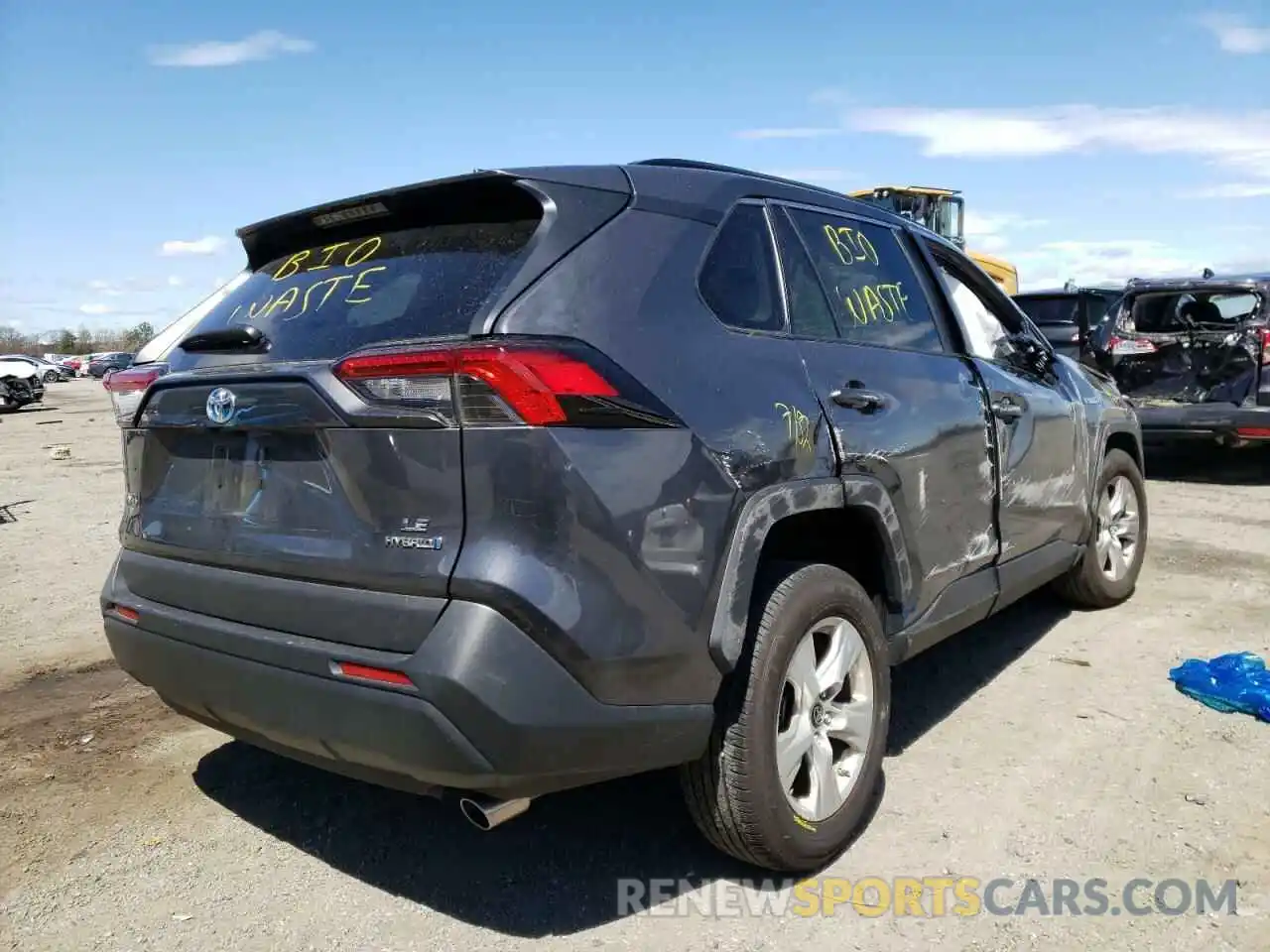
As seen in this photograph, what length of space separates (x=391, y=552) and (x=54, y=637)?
3.85 metres

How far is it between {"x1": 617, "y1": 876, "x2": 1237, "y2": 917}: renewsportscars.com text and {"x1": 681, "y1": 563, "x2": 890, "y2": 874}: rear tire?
0.32 ft

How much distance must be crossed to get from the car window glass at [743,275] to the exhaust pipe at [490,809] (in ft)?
4.39

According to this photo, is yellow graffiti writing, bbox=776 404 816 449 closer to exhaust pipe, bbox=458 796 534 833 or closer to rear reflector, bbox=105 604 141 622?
exhaust pipe, bbox=458 796 534 833

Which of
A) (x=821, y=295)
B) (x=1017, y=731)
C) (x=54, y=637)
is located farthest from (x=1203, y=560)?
(x=54, y=637)

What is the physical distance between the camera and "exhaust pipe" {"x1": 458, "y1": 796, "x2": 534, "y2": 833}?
7.57ft

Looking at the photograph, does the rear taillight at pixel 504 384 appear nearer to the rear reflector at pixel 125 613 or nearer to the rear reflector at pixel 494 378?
the rear reflector at pixel 494 378

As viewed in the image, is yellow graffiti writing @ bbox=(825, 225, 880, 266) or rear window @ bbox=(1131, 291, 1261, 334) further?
rear window @ bbox=(1131, 291, 1261, 334)

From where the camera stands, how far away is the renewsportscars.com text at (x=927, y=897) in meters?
2.68

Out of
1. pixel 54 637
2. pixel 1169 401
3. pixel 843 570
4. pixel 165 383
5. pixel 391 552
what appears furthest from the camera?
pixel 1169 401

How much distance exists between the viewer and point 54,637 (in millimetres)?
5195

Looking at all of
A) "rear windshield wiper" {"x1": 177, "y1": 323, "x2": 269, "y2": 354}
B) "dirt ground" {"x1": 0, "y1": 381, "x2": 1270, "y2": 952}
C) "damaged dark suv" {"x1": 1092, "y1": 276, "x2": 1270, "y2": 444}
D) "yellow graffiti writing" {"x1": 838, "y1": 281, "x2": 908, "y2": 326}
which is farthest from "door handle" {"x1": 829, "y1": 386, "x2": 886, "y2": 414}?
"damaged dark suv" {"x1": 1092, "y1": 276, "x2": 1270, "y2": 444}

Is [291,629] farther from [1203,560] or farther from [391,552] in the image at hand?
[1203,560]

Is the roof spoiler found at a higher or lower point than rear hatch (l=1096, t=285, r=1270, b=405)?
higher

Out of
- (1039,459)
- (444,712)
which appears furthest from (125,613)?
(1039,459)
